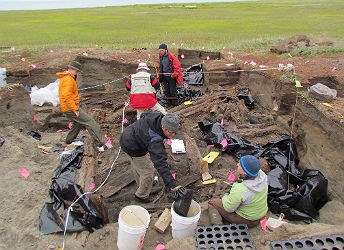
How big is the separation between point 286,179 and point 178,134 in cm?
304

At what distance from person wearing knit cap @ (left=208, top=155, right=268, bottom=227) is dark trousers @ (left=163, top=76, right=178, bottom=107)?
582 centimetres

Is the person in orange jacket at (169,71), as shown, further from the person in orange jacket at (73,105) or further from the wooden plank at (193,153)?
the person in orange jacket at (73,105)

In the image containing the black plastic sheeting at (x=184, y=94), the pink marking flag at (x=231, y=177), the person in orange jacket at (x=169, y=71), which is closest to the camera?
the pink marking flag at (x=231, y=177)

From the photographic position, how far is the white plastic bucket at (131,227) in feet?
14.6

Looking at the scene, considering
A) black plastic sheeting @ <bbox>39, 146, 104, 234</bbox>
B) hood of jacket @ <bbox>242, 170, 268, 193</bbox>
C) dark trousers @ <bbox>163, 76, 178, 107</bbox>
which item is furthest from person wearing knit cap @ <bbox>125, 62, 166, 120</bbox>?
hood of jacket @ <bbox>242, 170, 268, 193</bbox>

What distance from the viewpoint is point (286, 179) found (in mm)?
6496

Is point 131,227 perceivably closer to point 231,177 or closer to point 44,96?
point 231,177

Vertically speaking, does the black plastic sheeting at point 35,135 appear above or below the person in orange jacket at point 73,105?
below

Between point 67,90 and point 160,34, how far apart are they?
15.7 m

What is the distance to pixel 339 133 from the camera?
6.38 metres

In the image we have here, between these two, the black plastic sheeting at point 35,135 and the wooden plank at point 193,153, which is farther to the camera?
the black plastic sheeting at point 35,135

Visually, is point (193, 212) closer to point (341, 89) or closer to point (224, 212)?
point (224, 212)

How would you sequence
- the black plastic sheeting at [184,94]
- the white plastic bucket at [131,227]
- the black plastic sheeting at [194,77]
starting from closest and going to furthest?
the white plastic bucket at [131,227] < the black plastic sheeting at [184,94] < the black plastic sheeting at [194,77]

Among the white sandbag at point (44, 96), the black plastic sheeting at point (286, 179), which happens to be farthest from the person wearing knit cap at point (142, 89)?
the white sandbag at point (44, 96)
